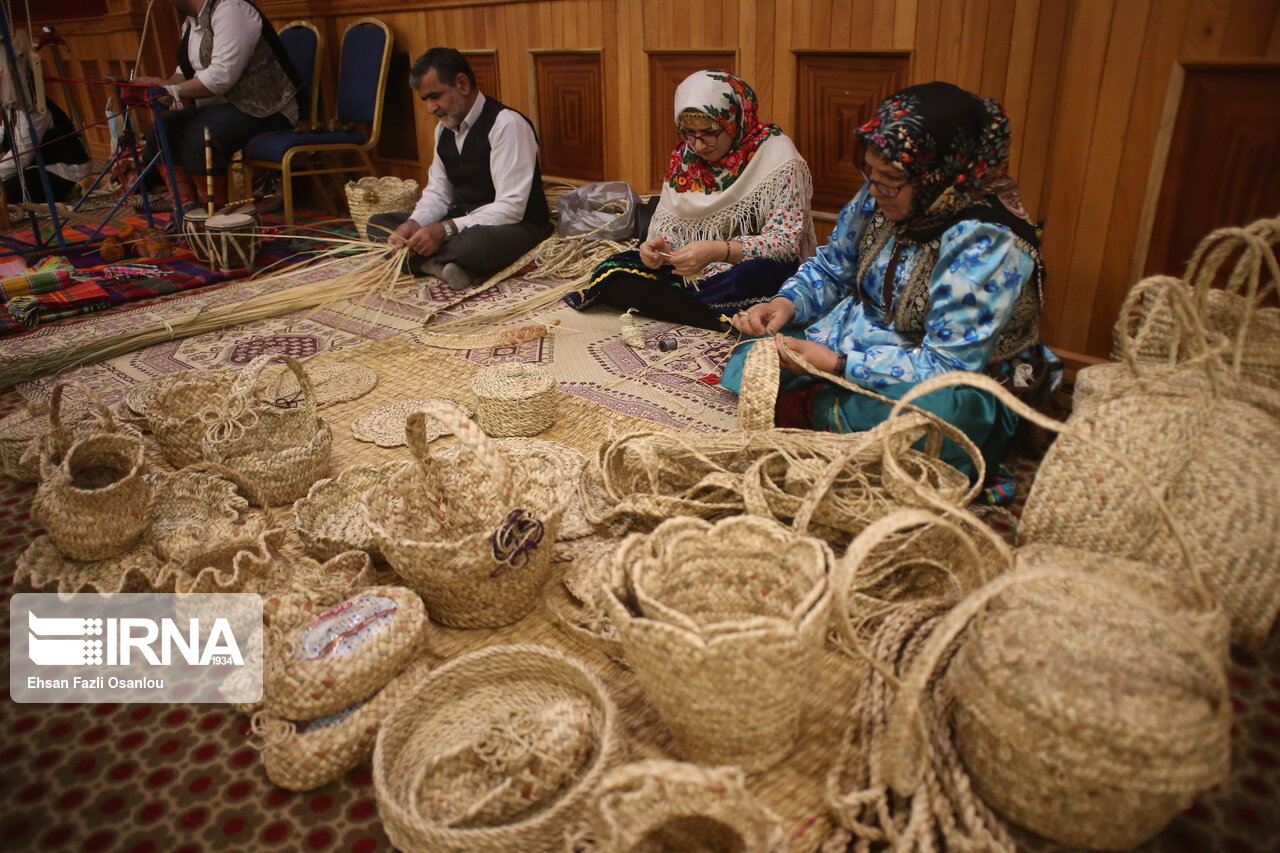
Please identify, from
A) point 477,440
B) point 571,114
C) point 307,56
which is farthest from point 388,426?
point 307,56

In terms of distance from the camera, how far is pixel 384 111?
18.1 feet

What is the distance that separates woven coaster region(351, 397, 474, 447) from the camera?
2357 millimetres

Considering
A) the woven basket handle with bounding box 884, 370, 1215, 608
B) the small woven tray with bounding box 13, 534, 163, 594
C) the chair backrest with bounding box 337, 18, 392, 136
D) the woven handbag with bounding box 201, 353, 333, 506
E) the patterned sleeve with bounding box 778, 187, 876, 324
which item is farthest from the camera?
the chair backrest with bounding box 337, 18, 392, 136

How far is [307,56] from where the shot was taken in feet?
17.3

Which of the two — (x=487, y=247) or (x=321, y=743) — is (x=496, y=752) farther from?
(x=487, y=247)

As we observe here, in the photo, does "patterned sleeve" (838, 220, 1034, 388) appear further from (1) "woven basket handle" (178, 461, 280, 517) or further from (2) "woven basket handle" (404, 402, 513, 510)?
(1) "woven basket handle" (178, 461, 280, 517)

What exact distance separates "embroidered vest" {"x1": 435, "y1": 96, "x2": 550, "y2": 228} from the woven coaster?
1749mm

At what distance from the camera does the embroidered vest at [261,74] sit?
4.80m

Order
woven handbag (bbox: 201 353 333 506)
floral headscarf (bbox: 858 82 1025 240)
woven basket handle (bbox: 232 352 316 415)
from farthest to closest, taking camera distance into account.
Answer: woven basket handle (bbox: 232 352 316 415) → woven handbag (bbox: 201 353 333 506) → floral headscarf (bbox: 858 82 1025 240)

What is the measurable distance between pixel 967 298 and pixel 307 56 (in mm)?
4989

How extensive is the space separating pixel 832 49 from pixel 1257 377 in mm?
2085

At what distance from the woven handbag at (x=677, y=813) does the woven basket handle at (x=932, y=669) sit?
21 cm

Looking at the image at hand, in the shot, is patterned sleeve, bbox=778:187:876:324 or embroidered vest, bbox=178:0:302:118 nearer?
patterned sleeve, bbox=778:187:876:324

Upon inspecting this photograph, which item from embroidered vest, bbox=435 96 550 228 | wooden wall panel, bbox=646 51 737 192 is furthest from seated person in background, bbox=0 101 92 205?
wooden wall panel, bbox=646 51 737 192
